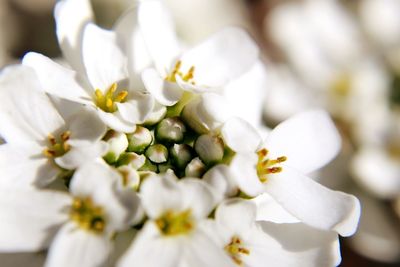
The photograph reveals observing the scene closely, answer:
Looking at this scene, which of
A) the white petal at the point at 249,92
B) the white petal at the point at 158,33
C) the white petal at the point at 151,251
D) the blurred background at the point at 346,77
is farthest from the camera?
the blurred background at the point at 346,77

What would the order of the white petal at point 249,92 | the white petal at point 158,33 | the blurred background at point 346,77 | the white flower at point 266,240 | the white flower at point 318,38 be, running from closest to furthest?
the white flower at point 266,240 → the white petal at point 158,33 → the white petal at point 249,92 → the blurred background at point 346,77 → the white flower at point 318,38

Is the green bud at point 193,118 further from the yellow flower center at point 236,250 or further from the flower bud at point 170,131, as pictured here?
the yellow flower center at point 236,250

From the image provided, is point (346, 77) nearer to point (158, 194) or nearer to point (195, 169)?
point (195, 169)

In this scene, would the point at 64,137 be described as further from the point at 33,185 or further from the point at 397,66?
the point at 397,66

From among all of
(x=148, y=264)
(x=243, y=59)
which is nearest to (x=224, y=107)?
(x=243, y=59)

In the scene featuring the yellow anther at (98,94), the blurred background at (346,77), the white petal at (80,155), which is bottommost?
the blurred background at (346,77)

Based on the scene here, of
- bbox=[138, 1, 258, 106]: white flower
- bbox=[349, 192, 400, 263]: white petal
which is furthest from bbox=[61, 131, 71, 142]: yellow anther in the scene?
bbox=[349, 192, 400, 263]: white petal

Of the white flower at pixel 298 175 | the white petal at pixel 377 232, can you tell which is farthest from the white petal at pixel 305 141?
the white petal at pixel 377 232

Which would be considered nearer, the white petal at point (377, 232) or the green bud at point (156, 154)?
the green bud at point (156, 154)
